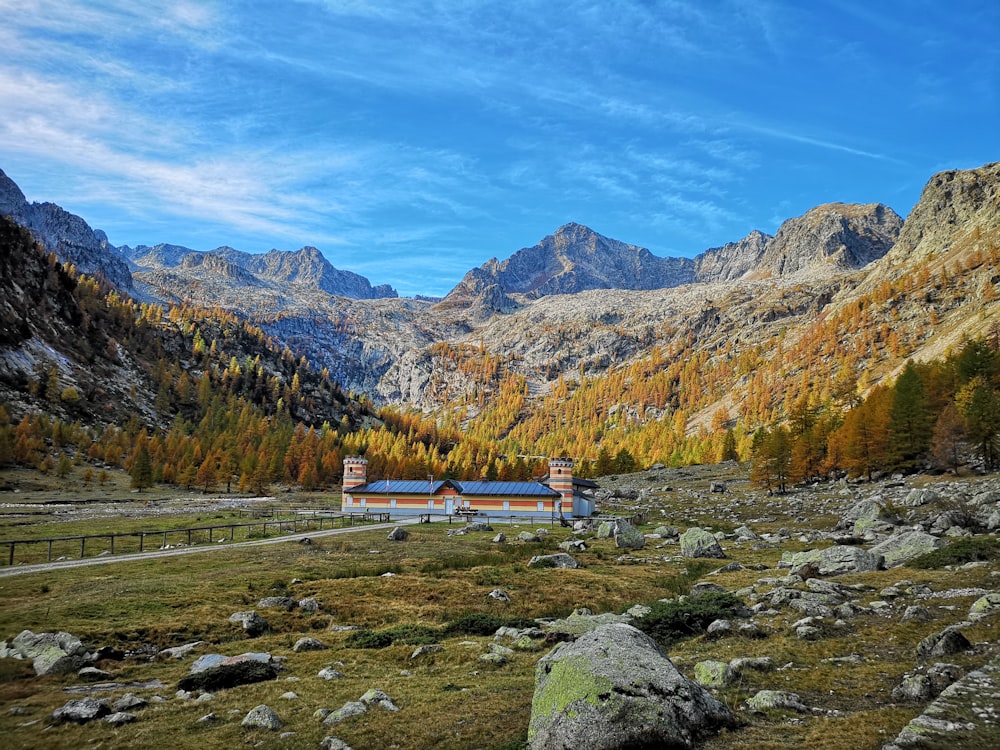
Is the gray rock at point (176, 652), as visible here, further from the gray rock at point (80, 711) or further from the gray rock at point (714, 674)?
the gray rock at point (714, 674)

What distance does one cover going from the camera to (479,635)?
25.8 metres

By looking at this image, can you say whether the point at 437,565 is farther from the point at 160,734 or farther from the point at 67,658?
the point at 160,734

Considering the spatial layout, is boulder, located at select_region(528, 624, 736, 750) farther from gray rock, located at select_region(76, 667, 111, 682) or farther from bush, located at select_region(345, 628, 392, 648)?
gray rock, located at select_region(76, 667, 111, 682)

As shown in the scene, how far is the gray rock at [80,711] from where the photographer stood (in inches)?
601

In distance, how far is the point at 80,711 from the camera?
15.5m

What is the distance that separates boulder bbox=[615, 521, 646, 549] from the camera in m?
54.8

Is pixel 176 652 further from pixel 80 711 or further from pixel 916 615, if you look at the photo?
pixel 916 615

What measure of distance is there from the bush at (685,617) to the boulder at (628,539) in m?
29.9

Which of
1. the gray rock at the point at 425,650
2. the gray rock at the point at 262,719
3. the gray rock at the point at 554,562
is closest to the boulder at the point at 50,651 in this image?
the gray rock at the point at 262,719

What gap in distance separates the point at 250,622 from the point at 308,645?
4435 mm

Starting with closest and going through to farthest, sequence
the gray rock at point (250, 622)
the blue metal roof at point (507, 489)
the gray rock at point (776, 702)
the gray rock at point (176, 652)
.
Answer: the gray rock at point (776, 702)
the gray rock at point (176, 652)
the gray rock at point (250, 622)
the blue metal roof at point (507, 489)

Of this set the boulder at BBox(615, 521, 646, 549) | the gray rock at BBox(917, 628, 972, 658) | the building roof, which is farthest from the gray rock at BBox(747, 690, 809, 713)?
the building roof

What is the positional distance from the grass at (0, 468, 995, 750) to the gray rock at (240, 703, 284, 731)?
0.28 m

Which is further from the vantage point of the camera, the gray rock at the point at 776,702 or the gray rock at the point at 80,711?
the gray rock at the point at 80,711
